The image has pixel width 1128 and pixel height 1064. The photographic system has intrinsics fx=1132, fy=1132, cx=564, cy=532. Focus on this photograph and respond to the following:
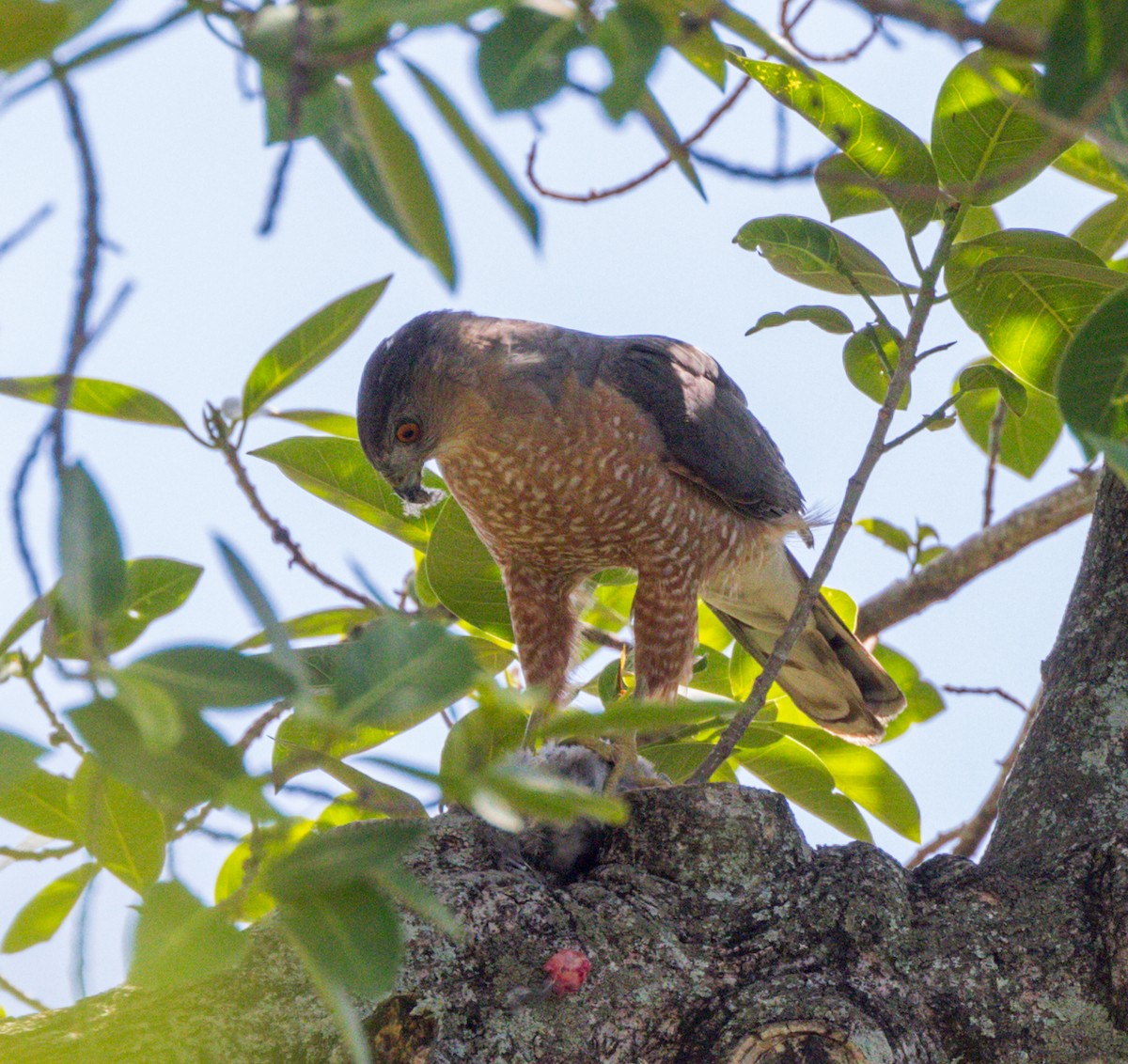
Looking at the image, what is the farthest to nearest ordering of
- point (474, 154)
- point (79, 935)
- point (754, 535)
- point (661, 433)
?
point (754, 535) → point (661, 433) → point (79, 935) → point (474, 154)

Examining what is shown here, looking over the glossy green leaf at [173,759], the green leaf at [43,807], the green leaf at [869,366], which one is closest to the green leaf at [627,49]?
the glossy green leaf at [173,759]

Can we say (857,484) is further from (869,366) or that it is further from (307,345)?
(307,345)

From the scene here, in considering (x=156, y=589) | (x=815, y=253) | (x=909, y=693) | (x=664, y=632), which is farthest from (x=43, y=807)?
(x=909, y=693)

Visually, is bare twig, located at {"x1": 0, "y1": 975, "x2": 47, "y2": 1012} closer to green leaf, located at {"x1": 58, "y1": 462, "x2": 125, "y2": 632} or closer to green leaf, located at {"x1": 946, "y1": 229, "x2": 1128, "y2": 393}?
green leaf, located at {"x1": 58, "y1": 462, "x2": 125, "y2": 632}

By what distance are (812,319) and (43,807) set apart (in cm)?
211

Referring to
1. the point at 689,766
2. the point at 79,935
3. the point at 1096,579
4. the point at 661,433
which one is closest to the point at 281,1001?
the point at 79,935

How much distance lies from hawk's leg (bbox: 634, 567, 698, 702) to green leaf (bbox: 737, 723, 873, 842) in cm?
34

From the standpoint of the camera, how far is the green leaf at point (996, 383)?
282 cm

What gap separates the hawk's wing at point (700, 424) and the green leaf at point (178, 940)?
116 inches

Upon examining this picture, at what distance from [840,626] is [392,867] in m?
3.42

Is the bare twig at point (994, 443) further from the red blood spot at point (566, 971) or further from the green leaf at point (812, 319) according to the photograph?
the red blood spot at point (566, 971)

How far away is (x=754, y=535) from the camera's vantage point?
4102 mm

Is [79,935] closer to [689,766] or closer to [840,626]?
[689,766]

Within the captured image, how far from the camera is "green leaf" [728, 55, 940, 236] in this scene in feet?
8.02
